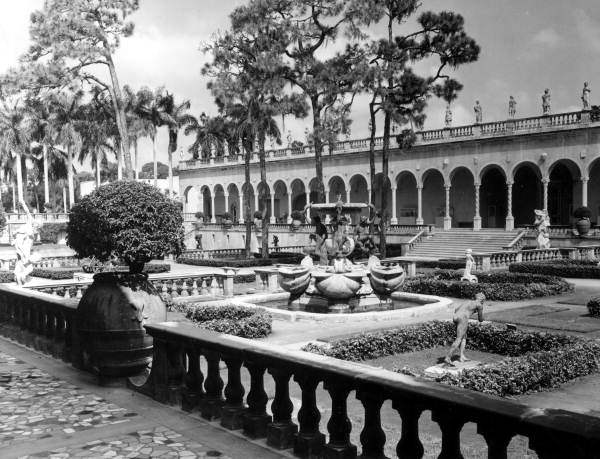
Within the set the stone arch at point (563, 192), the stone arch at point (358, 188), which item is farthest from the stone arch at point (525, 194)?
the stone arch at point (358, 188)

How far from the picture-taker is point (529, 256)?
30703mm

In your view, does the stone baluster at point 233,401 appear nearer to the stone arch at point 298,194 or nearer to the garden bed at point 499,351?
the garden bed at point 499,351

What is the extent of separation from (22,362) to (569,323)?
37.7 ft

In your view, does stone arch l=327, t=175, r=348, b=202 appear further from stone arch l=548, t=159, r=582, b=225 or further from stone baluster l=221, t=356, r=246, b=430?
stone baluster l=221, t=356, r=246, b=430

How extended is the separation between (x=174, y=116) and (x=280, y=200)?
15.8m

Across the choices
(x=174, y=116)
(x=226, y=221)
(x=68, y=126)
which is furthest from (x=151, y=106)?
(x=68, y=126)

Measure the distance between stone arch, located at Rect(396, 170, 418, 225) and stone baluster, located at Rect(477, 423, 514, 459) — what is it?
45.2m

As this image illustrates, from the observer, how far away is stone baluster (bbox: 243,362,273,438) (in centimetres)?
533

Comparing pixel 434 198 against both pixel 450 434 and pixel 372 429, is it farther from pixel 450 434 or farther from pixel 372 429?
pixel 450 434

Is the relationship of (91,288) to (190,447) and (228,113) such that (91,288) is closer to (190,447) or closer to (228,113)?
(190,447)

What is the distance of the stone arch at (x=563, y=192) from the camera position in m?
40.2

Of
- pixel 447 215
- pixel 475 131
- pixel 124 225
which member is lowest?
pixel 447 215

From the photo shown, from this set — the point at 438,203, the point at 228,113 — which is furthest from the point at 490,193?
the point at 228,113

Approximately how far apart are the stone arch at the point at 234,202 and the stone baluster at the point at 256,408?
56.8 m
